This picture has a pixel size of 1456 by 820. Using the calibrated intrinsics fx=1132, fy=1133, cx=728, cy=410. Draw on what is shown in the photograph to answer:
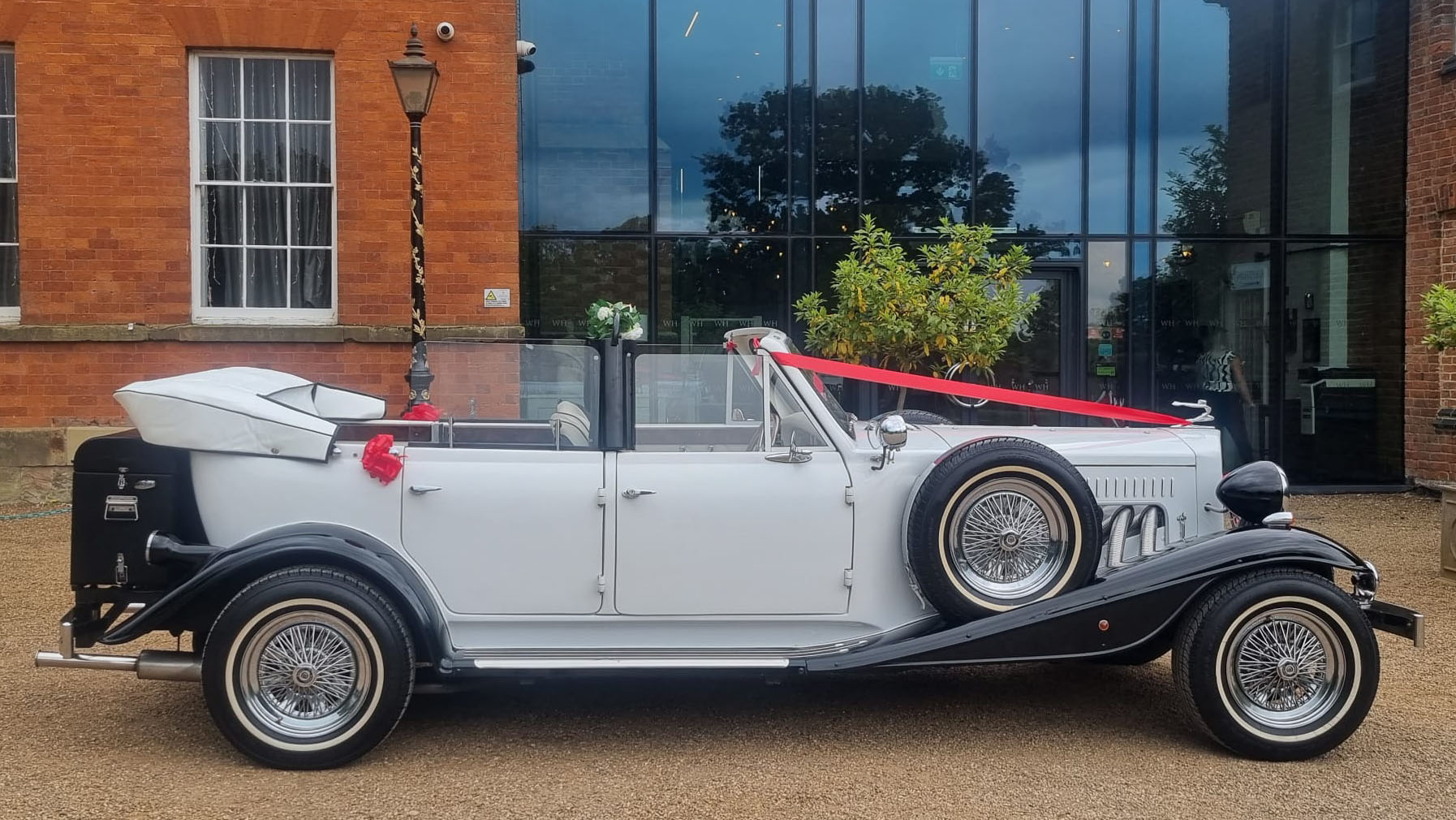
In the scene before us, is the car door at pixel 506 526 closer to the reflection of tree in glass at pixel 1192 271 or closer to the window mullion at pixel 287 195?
the window mullion at pixel 287 195

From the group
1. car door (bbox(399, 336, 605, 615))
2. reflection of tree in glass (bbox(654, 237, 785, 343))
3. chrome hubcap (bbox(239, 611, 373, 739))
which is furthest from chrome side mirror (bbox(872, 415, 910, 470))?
reflection of tree in glass (bbox(654, 237, 785, 343))

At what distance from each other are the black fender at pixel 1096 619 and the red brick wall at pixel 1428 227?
8242 mm

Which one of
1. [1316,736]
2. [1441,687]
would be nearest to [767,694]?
[1316,736]

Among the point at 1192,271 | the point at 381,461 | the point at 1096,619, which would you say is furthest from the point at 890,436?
the point at 1192,271

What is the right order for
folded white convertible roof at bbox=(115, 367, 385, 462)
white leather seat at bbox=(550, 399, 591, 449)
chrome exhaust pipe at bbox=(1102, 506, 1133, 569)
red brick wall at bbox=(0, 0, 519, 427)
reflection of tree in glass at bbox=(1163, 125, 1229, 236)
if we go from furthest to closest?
reflection of tree in glass at bbox=(1163, 125, 1229, 236)
red brick wall at bbox=(0, 0, 519, 427)
chrome exhaust pipe at bbox=(1102, 506, 1133, 569)
white leather seat at bbox=(550, 399, 591, 449)
folded white convertible roof at bbox=(115, 367, 385, 462)

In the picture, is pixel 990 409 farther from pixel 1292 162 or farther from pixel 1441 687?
pixel 1441 687

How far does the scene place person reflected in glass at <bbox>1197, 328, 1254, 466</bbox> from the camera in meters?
11.7

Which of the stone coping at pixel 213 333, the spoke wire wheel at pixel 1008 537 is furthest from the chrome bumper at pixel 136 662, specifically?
the stone coping at pixel 213 333

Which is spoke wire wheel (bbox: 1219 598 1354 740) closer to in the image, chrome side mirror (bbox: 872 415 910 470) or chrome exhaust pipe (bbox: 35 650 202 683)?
chrome side mirror (bbox: 872 415 910 470)

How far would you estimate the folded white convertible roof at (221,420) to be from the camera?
13.8 feet

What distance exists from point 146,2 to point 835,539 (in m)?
8.74

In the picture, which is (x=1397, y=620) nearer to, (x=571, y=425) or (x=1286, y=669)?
(x=1286, y=669)

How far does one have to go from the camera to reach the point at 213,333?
9.95 meters

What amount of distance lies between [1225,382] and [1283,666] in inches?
321
